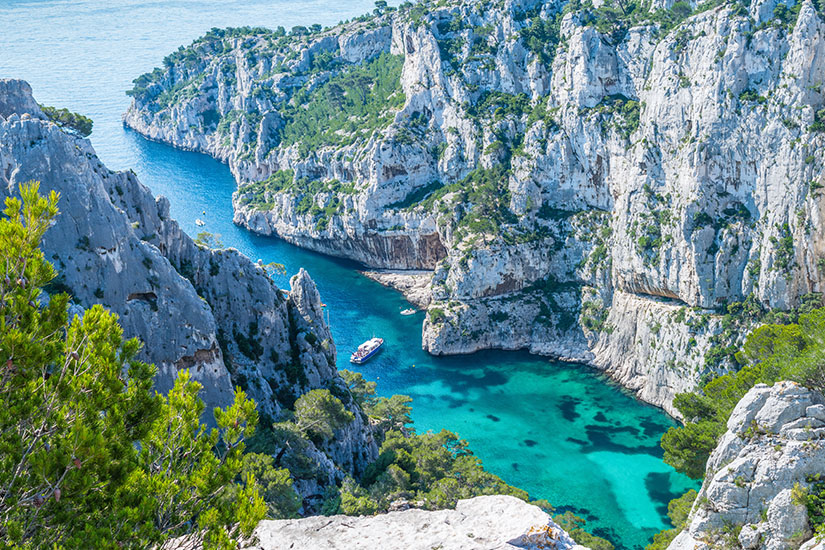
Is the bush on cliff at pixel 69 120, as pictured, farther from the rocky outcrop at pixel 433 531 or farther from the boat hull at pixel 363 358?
the rocky outcrop at pixel 433 531

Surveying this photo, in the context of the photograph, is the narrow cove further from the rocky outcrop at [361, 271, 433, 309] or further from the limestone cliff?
the limestone cliff

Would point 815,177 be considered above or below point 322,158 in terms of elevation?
above

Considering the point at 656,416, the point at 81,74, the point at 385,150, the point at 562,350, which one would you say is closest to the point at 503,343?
the point at 562,350

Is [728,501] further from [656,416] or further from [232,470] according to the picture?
[656,416]

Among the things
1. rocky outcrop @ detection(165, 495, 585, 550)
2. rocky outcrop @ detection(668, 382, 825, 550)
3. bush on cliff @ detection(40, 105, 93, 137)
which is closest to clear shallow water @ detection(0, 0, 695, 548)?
rocky outcrop @ detection(668, 382, 825, 550)

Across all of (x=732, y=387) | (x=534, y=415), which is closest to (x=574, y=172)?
(x=534, y=415)

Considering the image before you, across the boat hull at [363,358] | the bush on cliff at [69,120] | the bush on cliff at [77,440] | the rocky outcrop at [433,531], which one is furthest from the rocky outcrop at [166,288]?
the boat hull at [363,358]

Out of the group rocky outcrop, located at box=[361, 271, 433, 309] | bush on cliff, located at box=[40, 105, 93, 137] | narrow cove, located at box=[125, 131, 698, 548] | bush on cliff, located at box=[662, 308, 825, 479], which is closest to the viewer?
bush on cliff, located at box=[662, 308, 825, 479]
